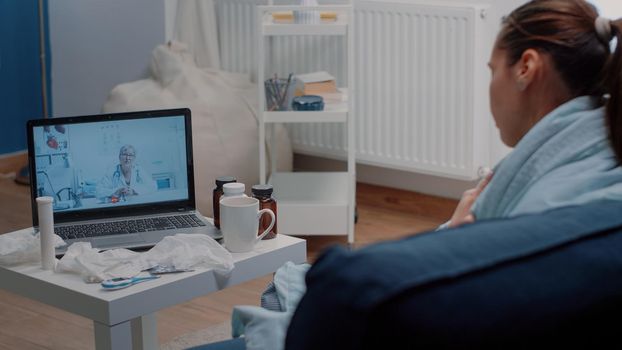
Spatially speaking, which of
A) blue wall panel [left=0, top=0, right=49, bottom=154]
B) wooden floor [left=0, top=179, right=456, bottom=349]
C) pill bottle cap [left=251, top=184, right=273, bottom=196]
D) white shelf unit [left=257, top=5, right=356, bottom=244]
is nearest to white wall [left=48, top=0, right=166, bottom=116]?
blue wall panel [left=0, top=0, right=49, bottom=154]

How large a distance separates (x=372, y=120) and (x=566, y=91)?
257 cm

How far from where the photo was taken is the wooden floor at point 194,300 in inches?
110

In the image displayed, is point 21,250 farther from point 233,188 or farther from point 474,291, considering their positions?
point 474,291

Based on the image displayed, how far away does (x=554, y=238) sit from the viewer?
0.85 metres

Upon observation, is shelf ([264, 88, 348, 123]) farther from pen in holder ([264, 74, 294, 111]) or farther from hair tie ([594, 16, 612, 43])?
hair tie ([594, 16, 612, 43])

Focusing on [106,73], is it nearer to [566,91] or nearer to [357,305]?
[566,91]

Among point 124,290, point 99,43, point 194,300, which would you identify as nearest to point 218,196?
point 124,290

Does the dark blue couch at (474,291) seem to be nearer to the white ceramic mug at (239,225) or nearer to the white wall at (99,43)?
the white ceramic mug at (239,225)

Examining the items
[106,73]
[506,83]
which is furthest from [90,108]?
[506,83]

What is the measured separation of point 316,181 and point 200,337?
3.65ft

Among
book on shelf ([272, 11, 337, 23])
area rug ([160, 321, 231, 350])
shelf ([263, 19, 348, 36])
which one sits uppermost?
book on shelf ([272, 11, 337, 23])

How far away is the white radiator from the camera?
360cm

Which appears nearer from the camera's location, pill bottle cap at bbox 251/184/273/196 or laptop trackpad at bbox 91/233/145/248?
laptop trackpad at bbox 91/233/145/248

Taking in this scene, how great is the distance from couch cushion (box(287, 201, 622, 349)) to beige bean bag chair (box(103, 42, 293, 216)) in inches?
115
